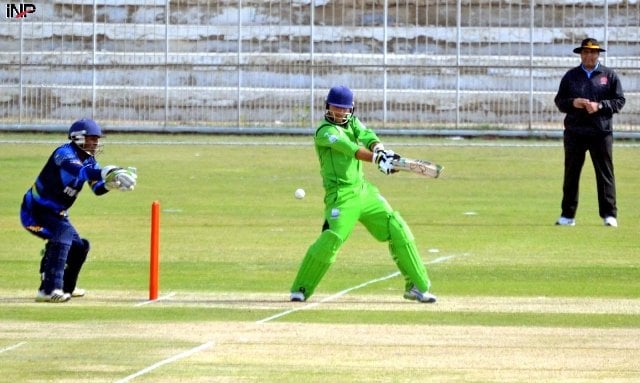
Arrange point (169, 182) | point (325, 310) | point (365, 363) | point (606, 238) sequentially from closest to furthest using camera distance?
point (365, 363) → point (325, 310) → point (606, 238) → point (169, 182)

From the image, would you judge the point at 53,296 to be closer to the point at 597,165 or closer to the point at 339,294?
the point at 339,294

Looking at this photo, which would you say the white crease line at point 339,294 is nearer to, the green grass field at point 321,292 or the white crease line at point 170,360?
the green grass field at point 321,292

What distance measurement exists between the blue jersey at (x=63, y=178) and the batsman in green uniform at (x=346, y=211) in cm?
192

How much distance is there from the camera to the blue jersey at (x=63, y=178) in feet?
42.4

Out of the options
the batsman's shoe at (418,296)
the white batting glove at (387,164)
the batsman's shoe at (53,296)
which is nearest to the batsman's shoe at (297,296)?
the batsman's shoe at (418,296)

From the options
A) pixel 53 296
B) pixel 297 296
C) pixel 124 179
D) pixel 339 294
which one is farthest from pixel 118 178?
pixel 339 294

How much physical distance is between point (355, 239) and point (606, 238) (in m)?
2.97

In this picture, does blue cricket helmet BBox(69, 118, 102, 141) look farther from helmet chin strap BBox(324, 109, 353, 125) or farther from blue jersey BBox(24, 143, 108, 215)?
helmet chin strap BBox(324, 109, 353, 125)

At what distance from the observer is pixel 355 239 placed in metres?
18.3

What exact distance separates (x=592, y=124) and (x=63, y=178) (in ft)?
27.0

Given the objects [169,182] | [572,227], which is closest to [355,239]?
[572,227]

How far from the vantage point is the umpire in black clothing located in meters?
19.0

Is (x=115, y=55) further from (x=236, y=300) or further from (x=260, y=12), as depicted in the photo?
(x=236, y=300)

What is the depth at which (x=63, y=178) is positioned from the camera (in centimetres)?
1302
